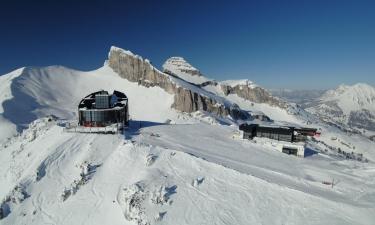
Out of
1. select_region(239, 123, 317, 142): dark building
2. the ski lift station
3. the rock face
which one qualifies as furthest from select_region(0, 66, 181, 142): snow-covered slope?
the ski lift station

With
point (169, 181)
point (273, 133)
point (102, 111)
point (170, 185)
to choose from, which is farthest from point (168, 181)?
point (273, 133)

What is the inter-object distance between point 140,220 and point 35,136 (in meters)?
31.6

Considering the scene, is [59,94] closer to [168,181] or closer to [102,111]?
[102,111]

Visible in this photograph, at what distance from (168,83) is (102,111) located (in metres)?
101

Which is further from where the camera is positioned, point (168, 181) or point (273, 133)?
point (273, 133)

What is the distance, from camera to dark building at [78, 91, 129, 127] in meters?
54.4

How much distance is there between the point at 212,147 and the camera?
50.8 meters

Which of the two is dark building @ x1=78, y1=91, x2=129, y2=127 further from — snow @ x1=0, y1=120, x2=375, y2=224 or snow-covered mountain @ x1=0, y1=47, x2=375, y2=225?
snow @ x1=0, y1=120, x2=375, y2=224

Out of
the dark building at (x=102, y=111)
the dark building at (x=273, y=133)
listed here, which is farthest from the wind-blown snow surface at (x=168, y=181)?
the dark building at (x=102, y=111)

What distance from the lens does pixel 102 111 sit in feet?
179

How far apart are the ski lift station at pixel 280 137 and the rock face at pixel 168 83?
83997 millimetres

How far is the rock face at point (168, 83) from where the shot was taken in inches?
5758

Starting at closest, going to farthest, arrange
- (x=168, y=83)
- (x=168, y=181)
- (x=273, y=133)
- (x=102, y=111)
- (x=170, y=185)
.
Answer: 1. (x=170, y=185)
2. (x=168, y=181)
3. (x=102, y=111)
4. (x=273, y=133)
5. (x=168, y=83)

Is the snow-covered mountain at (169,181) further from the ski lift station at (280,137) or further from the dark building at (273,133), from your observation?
the dark building at (273,133)
